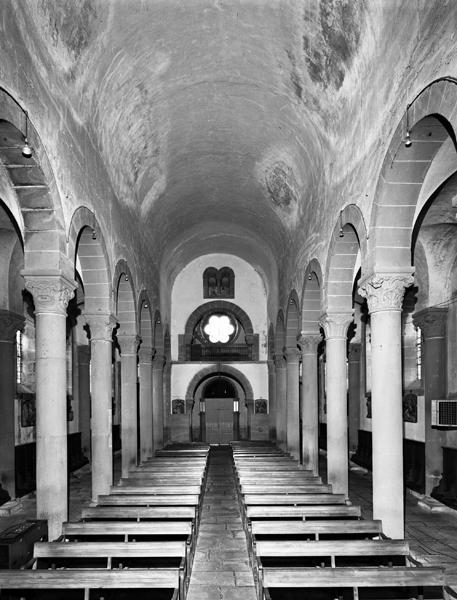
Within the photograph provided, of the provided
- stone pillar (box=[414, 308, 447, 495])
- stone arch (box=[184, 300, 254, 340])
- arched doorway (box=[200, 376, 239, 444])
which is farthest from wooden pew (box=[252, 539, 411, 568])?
stone arch (box=[184, 300, 254, 340])

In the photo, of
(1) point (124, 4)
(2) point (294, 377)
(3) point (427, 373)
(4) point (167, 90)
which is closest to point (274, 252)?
(2) point (294, 377)

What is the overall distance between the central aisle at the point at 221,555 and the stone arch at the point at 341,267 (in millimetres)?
5417

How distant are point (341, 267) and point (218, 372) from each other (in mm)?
20371

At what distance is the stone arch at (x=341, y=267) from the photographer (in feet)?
Result: 46.3

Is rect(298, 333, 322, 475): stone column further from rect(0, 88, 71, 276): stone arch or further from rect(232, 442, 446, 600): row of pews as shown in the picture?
rect(0, 88, 71, 276): stone arch

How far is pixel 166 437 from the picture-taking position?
109 feet

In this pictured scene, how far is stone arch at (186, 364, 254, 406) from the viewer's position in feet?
112

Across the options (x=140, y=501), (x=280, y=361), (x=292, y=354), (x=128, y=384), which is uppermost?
(x=292, y=354)

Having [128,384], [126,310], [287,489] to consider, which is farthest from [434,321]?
[128,384]

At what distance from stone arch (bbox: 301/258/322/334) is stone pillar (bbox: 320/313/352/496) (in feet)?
10.0

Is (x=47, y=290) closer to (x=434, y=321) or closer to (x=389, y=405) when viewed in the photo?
(x=389, y=405)

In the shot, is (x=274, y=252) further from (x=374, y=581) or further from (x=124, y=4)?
(x=374, y=581)

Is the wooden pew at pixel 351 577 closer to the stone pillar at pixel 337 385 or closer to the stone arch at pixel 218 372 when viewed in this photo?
the stone pillar at pixel 337 385

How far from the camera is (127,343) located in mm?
19109
